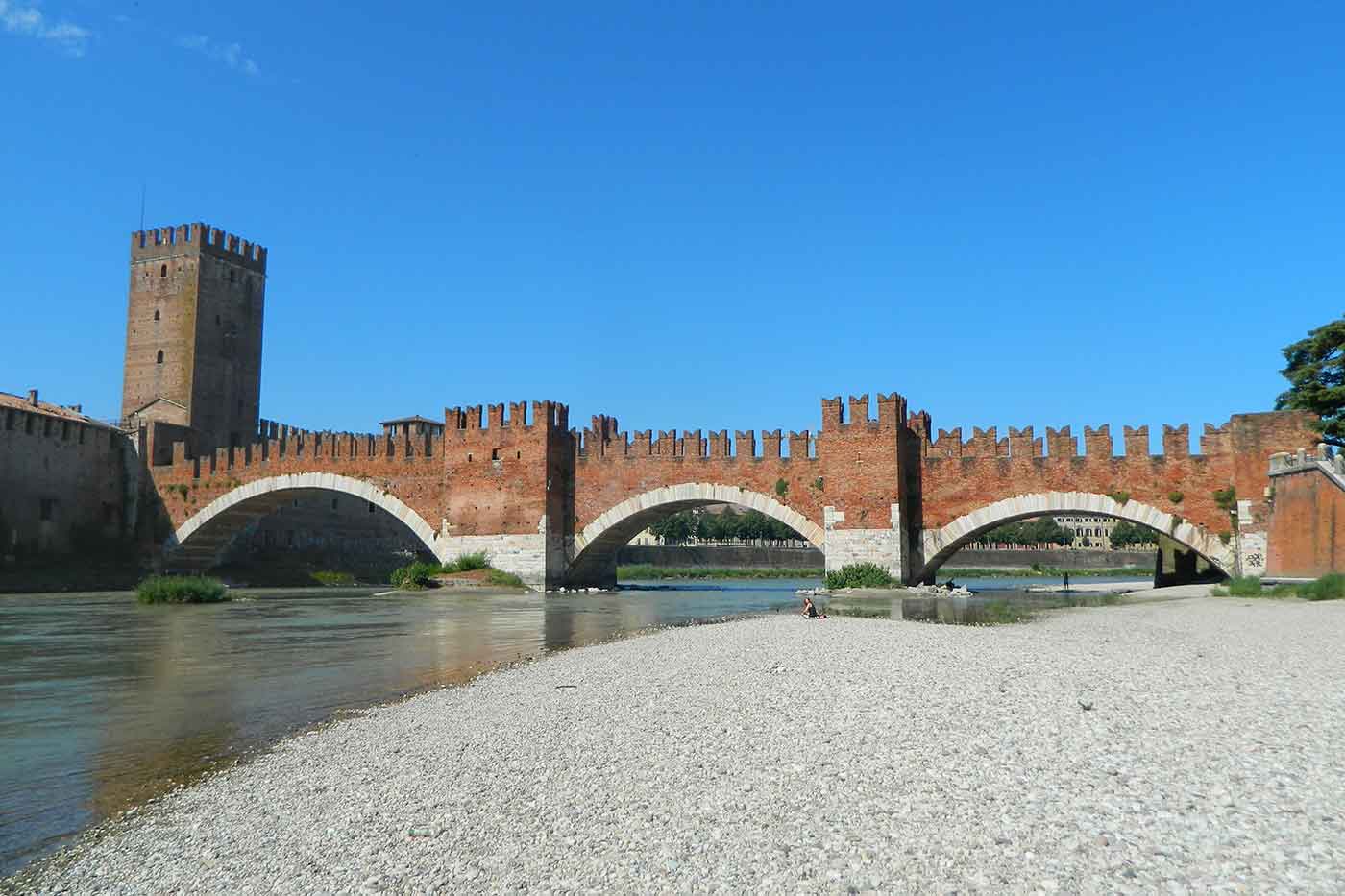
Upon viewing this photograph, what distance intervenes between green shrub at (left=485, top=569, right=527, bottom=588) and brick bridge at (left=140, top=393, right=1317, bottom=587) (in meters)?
0.37

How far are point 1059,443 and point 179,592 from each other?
21635mm

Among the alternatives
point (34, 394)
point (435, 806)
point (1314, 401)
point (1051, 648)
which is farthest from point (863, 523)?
point (34, 394)

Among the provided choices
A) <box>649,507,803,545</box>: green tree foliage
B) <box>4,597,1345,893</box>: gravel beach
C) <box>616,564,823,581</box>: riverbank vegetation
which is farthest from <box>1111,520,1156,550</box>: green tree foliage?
<box>4,597,1345,893</box>: gravel beach

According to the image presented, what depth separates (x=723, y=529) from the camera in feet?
249

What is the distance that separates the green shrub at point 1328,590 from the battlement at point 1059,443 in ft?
25.7

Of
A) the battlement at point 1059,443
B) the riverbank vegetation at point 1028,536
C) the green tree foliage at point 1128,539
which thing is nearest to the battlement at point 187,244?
the battlement at point 1059,443

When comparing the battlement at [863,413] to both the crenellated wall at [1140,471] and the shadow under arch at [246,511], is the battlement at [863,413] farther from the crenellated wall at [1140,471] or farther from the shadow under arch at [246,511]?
the shadow under arch at [246,511]

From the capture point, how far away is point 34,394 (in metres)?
39.4

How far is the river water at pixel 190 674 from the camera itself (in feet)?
17.5

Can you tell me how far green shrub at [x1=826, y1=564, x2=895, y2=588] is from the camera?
24.2 metres

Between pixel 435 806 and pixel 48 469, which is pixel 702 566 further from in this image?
pixel 435 806

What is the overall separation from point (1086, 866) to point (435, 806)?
268 centimetres

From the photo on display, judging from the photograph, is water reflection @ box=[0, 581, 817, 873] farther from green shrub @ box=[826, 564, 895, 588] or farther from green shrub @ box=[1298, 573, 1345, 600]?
green shrub @ box=[1298, 573, 1345, 600]

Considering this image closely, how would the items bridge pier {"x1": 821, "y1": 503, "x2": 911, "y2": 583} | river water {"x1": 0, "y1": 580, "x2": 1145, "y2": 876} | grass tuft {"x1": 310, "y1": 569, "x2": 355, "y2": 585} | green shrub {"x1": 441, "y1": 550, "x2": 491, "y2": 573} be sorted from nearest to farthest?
river water {"x1": 0, "y1": 580, "x2": 1145, "y2": 876}, bridge pier {"x1": 821, "y1": 503, "x2": 911, "y2": 583}, green shrub {"x1": 441, "y1": 550, "x2": 491, "y2": 573}, grass tuft {"x1": 310, "y1": 569, "x2": 355, "y2": 585}
